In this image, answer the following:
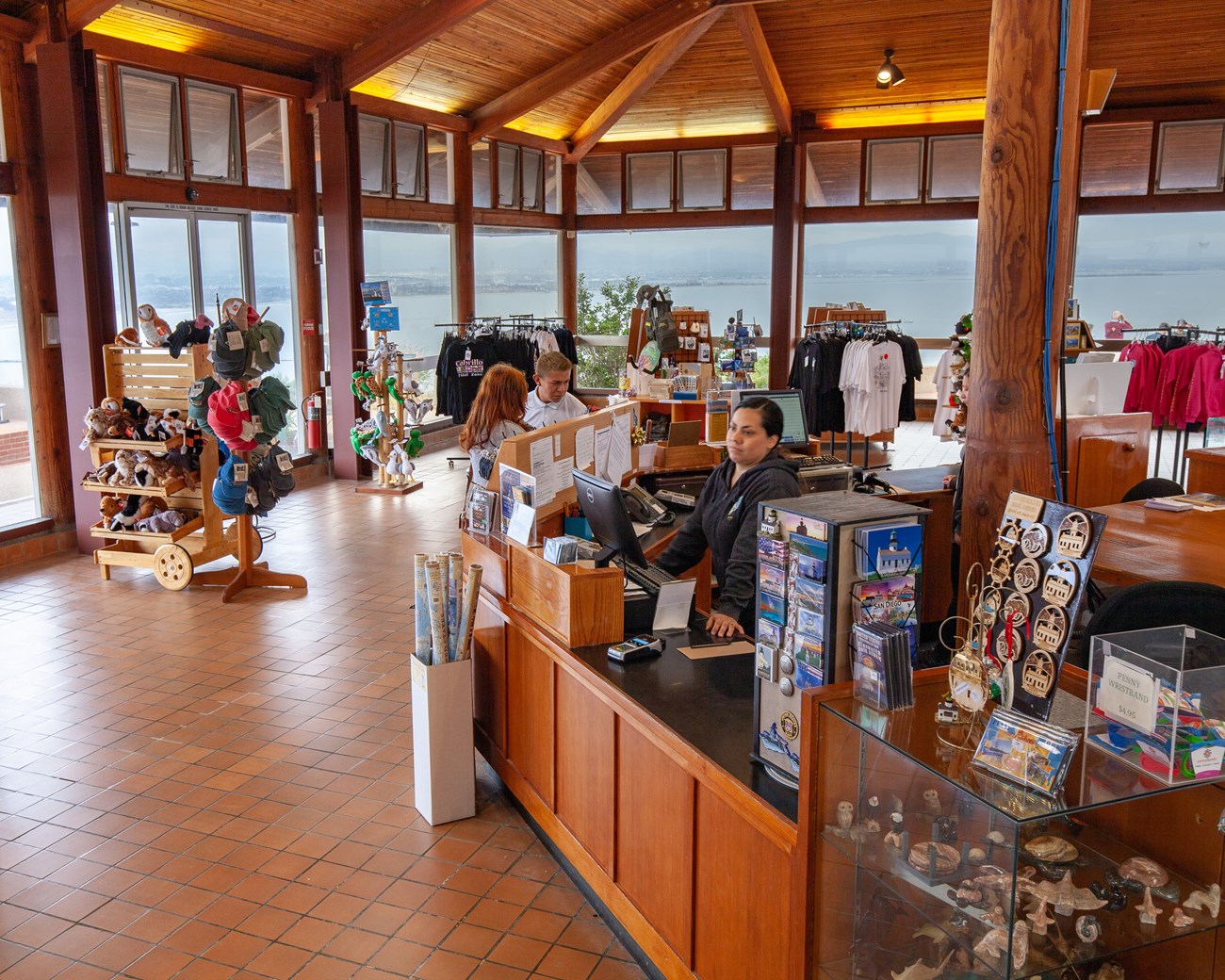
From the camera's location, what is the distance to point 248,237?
10031 millimetres

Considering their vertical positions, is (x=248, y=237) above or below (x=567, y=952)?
above

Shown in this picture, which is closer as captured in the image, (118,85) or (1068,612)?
(1068,612)

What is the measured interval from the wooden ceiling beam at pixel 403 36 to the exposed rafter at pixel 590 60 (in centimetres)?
237

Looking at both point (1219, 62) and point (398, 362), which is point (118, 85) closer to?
point (398, 362)

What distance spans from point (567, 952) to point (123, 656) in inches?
147

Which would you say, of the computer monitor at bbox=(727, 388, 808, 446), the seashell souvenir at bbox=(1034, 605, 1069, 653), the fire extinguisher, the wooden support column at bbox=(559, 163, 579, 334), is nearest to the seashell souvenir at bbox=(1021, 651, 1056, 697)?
the seashell souvenir at bbox=(1034, 605, 1069, 653)

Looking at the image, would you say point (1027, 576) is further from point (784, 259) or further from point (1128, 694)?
point (784, 259)

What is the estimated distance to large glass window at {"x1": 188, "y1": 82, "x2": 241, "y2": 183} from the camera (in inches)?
368

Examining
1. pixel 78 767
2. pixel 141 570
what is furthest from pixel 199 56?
pixel 78 767

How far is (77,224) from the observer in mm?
7684

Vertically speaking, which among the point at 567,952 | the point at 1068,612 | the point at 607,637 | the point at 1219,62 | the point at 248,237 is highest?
the point at 1219,62

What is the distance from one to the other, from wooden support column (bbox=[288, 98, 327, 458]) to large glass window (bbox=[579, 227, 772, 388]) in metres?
4.90

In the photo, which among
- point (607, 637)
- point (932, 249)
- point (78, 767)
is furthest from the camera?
point (932, 249)

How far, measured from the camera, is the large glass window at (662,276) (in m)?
15.0
